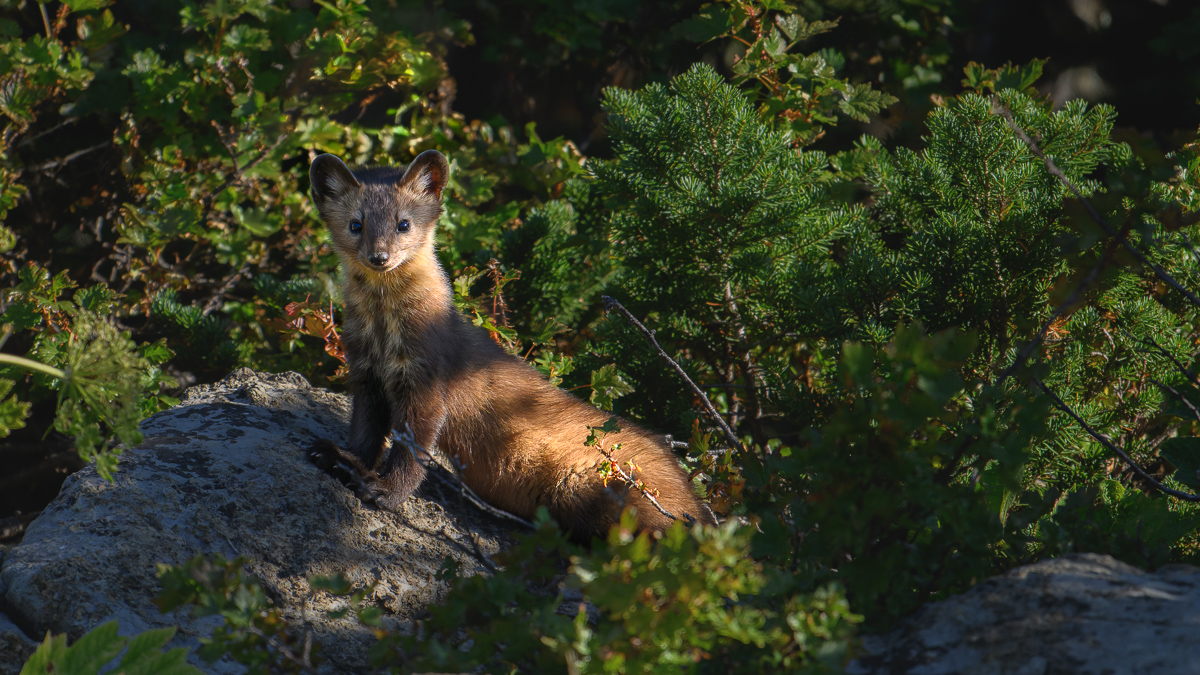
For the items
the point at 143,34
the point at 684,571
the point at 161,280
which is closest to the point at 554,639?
the point at 684,571

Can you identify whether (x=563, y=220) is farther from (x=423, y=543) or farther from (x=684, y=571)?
(x=684, y=571)

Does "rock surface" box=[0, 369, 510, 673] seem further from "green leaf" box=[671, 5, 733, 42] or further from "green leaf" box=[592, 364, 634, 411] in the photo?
"green leaf" box=[671, 5, 733, 42]

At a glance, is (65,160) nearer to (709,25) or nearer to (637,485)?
(709,25)

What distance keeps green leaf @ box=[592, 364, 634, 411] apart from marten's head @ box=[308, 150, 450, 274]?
1.05 meters

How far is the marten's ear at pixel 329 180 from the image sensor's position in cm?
415

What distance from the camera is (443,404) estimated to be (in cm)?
379

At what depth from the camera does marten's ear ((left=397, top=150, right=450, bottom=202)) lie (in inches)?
170

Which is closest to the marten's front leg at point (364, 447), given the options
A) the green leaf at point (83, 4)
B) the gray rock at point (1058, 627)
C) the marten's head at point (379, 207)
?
the marten's head at point (379, 207)

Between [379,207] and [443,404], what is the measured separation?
1019mm

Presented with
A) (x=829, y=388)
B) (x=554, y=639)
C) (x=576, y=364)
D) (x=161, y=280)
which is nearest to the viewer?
(x=554, y=639)

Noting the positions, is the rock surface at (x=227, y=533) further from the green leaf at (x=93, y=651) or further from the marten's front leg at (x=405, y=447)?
the green leaf at (x=93, y=651)

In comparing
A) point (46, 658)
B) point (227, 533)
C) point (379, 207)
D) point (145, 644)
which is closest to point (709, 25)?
point (379, 207)

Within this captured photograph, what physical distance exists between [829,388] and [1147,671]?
6.86ft

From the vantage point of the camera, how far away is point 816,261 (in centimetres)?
436
